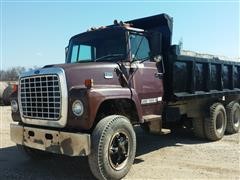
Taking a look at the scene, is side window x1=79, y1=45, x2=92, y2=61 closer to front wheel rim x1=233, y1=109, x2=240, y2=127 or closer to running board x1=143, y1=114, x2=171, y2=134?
running board x1=143, y1=114, x2=171, y2=134

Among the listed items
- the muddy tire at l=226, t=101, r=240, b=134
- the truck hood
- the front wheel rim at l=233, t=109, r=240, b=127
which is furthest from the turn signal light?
the front wheel rim at l=233, t=109, r=240, b=127

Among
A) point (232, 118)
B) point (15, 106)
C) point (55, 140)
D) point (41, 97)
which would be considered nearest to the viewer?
point (55, 140)

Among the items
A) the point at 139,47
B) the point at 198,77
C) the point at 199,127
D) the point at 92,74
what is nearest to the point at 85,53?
the point at 139,47

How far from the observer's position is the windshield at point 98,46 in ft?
23.2

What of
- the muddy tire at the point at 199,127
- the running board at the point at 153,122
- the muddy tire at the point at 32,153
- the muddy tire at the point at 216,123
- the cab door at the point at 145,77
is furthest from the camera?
the muddy tire at the point at 199,127

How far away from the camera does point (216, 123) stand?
998 cm

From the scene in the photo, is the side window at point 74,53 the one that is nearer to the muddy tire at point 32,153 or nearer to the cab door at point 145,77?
the cab door at point 145,77

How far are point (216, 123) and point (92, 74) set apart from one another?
5002 mm

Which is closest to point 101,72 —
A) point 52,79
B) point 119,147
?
point 52,79

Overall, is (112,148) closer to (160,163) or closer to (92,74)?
(92,74)

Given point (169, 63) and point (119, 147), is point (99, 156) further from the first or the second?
point (169, 63)

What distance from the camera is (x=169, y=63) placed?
8.05 metres

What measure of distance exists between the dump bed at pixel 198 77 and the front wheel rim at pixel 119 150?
88.8 inches

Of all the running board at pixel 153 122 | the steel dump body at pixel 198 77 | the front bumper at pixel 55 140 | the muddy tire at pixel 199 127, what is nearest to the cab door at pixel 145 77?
the running board at pixel 153 122
